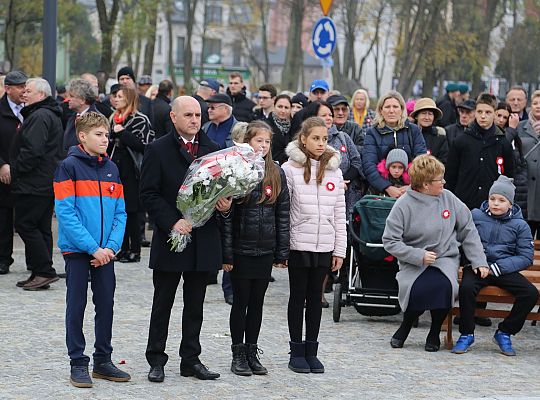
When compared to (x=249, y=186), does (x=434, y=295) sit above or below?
below

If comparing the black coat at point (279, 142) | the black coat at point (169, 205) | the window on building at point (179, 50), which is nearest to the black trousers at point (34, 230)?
the black coat at point (279, 142)

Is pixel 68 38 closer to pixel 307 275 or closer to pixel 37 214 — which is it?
pixel 37 214

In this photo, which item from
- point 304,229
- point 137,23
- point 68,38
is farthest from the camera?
point 68,38

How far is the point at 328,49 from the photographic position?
771 inches

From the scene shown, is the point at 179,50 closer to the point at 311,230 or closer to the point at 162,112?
the point at 162,112

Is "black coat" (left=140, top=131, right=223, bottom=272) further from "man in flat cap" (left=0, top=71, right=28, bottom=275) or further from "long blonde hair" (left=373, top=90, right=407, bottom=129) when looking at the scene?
"man in flat cap" (left=0, top=71, right=28, bottom=275)

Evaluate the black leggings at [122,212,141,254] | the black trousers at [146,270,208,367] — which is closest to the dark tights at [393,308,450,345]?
the black trousers at [146,270,208,367]

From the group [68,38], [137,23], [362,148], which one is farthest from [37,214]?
[68,38]

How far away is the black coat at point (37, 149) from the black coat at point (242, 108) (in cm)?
472

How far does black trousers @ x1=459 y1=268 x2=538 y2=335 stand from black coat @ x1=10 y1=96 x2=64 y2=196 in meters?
4.86

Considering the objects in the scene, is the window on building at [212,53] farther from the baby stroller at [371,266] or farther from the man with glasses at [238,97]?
the baby stroller at [371,266]

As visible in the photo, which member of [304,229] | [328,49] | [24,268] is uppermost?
[328,49]

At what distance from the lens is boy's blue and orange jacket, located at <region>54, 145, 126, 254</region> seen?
845 cm

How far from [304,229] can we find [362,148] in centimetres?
354
